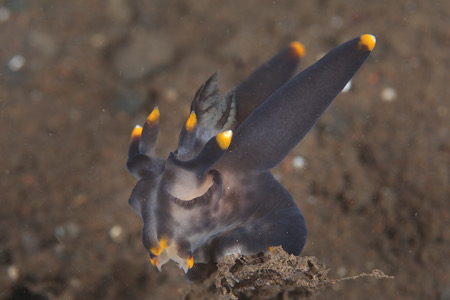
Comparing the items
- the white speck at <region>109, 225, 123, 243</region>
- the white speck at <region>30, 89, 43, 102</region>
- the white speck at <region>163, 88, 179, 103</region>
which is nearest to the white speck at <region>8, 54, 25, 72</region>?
the white speck at <region>30, 89, 43, 102</region>

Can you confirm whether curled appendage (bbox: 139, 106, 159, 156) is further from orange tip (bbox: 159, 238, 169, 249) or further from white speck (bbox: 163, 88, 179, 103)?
white speck (bbox: 163, 88, 179, 103)

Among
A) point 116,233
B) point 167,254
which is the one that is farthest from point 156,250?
point 116,233

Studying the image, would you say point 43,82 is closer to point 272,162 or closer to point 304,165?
point 304,165

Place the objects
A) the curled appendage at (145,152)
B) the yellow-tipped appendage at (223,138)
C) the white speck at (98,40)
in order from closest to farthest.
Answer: the yellow-tipped appendage at (223,138) → the curled appendage at (145,152) → the white speck at (98,40)

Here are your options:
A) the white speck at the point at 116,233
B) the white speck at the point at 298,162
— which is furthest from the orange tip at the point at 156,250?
the white speck at the point at 298,162

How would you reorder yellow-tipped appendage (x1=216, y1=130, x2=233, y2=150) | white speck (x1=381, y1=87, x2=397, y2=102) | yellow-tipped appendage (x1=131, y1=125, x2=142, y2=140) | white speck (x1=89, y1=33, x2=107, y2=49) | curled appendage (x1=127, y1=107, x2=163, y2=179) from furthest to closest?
white speck (x1=89, y1=33, x2=107, y2=49) < white speck (x1=381, y1=87, x2=397, y2=102) < yellow-tipped appendage (x1=131, y1=125, x2=142, y2=140) < curled appendage (x1=127, y1=107, x2=163, y2=179) < yellow-tipped appendage (x1=216, y1=130, x2=233, y2=150)

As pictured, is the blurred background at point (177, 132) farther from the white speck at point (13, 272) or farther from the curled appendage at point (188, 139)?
the curled appendage at point (188, 139)
